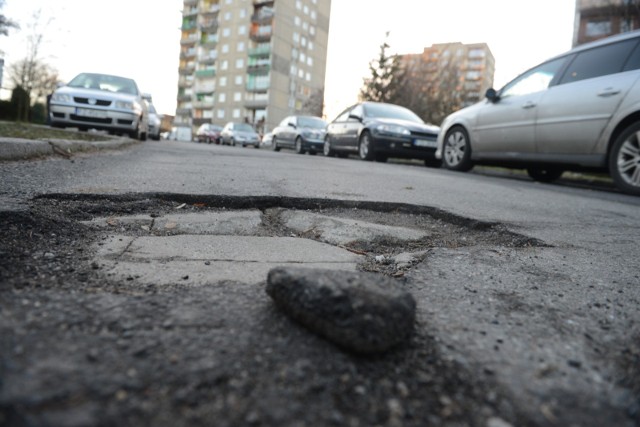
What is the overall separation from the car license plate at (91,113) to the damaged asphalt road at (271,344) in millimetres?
9382

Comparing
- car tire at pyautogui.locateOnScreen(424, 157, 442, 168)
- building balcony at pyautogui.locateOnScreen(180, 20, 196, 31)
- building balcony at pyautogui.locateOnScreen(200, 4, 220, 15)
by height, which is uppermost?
building balcony at pyautogui.locateOnScreen(200, 4, 220, 15)

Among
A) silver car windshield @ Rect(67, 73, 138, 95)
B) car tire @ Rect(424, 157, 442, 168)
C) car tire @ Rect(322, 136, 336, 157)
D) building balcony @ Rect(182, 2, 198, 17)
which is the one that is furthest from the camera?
building balcony @ Rect(182, 2, 198, 17)

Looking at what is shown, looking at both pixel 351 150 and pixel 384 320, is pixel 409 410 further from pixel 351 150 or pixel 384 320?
pixel 351 150

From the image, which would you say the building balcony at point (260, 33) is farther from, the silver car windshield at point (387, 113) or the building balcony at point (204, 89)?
the silver car windshield at point (387, 113)

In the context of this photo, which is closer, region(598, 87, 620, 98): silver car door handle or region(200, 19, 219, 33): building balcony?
region(598, 87, 620, 98): silver car door handle

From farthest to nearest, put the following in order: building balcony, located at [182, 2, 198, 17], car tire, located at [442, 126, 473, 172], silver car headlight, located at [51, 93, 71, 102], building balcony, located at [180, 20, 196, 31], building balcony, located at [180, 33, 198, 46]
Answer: building balcony, located at [180, 33, 198, 46] → building balcony, located at [180, 20, 196, 31] → building balcony, located at [182, 2, 198, 17] → silver car headlight, located at [51, 93, 71, 102] → car tire, located at [442, 126, 473, 172]

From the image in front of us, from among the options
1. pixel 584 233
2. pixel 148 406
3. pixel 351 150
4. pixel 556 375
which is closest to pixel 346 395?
pixel 148 406

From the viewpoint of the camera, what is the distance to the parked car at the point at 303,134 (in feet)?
56.2

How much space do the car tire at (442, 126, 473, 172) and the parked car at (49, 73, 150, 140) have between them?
23.4 feet

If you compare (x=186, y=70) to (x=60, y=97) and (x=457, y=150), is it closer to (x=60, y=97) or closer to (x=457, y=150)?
(x=60, y=97)

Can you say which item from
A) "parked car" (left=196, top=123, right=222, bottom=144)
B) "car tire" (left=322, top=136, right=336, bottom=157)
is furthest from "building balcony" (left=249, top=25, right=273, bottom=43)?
"car tire" (left=322, top=136, right=336, bottom=157)

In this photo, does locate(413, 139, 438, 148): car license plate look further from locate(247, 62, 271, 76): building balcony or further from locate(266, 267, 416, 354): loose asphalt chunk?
locate(247, 62, 271, 76): building balcony

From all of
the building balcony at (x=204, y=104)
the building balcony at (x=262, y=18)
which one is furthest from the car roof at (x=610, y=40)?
the building balcony at (x=204, y=104)

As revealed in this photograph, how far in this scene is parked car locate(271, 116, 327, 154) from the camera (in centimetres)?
1712
